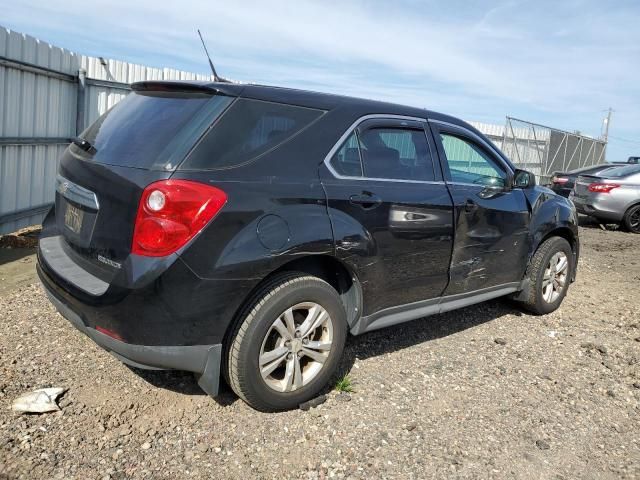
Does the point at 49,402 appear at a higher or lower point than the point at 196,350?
lower

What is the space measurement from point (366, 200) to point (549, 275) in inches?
108

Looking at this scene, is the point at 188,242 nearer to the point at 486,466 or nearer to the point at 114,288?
the point at 114,288

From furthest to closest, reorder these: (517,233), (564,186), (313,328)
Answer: (564,186), (517,233), (313,328)

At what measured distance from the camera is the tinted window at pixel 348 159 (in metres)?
3.34

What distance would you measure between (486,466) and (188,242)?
6.15ft

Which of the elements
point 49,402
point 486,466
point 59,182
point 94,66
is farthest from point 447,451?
point 94,66

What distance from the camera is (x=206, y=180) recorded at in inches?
108

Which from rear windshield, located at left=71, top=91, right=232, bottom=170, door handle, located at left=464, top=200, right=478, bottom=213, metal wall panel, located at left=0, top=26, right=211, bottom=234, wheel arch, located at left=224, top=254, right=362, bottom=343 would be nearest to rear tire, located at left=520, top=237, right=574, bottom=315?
door handle, located at left=464, top=200, right=478, bottom=213

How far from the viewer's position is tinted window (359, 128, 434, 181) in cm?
358

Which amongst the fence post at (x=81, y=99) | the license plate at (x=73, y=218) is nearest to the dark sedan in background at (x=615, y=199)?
the fence post at (x=81, y=99)

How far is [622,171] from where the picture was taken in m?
12.3

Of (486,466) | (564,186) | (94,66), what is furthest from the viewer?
(564,186)

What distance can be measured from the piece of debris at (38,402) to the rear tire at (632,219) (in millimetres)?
11745

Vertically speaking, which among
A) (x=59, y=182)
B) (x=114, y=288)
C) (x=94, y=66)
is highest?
(x=94, y=66)
